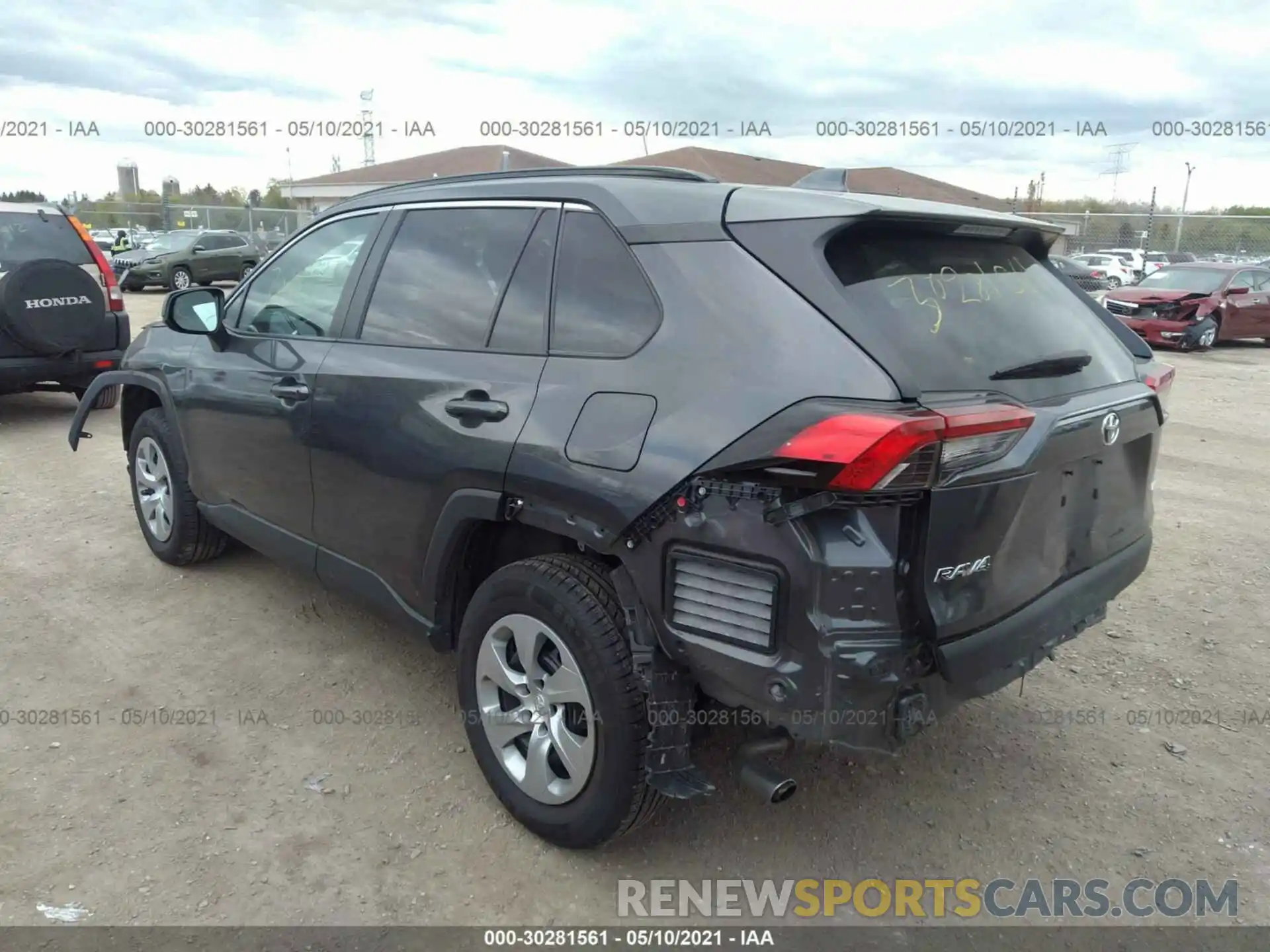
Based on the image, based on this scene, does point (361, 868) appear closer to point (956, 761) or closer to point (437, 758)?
point (437, 758)

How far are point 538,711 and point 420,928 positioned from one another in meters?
0.65

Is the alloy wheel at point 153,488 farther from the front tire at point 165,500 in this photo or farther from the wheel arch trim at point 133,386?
the wheel arch trim at point 133,386

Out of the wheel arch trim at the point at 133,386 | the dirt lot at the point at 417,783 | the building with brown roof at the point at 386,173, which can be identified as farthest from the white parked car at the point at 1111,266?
the wheel arch trim at the point at 133,386

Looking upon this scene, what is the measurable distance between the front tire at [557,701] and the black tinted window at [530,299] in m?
0.67

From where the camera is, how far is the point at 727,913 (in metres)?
2.62

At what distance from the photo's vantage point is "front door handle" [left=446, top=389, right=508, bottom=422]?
108 inches

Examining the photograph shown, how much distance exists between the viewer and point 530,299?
9.38ft

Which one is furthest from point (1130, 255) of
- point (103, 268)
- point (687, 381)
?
point (687, 381)

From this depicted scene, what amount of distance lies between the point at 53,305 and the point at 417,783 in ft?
20.8

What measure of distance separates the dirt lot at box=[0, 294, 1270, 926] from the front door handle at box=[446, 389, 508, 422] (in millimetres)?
1251

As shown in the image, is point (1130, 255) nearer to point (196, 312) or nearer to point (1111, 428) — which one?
point (1111, 428)

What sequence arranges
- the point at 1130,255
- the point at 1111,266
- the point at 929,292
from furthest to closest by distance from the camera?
the point at 1130,255, the point at 1111,266, the point at 929,292

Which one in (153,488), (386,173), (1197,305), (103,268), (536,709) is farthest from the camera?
(386,173)

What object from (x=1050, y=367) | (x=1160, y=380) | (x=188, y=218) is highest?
(x=188, y=218)
